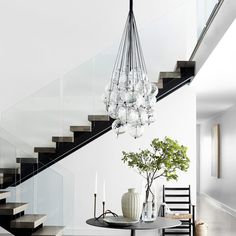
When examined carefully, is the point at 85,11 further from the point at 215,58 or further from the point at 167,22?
the point at 215,58

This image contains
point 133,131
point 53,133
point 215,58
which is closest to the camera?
point 133,131

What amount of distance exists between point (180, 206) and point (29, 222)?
307 centimetres

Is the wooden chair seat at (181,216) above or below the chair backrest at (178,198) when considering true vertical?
below

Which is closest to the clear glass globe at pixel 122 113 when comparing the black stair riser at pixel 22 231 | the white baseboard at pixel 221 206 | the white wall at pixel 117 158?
the black stair riser at pixel 22 231

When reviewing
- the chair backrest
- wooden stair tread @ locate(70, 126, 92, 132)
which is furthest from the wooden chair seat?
wooden stair tread @ locate(70, 126, 92, 132)

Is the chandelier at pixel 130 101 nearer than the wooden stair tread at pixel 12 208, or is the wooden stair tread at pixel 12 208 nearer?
the chandelier at pixel 130 101

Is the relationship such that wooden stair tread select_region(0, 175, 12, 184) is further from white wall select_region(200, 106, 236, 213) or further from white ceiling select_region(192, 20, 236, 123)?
white wall select_region(200, 106, 236, 213)

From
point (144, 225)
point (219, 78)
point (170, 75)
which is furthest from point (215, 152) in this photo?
point (144, 225)

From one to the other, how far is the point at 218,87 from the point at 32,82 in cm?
344

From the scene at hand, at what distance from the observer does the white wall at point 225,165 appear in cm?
1196

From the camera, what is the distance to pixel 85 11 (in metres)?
9.79

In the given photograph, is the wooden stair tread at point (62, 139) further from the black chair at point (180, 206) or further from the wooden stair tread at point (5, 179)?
the black chair at point (180, 206)

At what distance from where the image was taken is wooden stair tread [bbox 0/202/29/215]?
6430mm

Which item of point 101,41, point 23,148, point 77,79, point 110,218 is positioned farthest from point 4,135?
point 101,41
